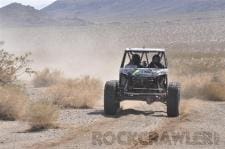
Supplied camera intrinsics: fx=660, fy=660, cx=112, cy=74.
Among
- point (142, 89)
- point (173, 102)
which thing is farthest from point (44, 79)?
point (173, 102)

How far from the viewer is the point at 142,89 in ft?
69.5

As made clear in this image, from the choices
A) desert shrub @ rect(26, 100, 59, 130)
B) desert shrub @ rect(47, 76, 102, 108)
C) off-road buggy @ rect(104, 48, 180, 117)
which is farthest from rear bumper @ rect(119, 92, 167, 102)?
desert shrub @ rect(26, 100, 59, 130)

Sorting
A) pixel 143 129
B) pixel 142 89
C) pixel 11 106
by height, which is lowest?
pixel 143 129

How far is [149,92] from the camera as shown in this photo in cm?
2111

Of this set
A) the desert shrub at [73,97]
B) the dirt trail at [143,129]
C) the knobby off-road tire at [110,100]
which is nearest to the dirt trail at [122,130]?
the dirt trail at [143,129]

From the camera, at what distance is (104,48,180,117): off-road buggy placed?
2066 cm

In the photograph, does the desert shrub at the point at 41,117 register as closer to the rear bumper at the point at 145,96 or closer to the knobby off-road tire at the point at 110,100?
the knobby off-road tire at the point at 110,100

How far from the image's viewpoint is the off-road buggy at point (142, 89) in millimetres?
20656

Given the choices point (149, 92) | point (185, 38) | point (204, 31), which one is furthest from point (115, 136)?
point (204, 31)

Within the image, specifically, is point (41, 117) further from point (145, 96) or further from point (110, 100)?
point (145, 96)

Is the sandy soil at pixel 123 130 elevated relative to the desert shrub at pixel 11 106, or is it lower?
lower

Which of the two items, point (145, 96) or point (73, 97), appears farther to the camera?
point (73, 97)

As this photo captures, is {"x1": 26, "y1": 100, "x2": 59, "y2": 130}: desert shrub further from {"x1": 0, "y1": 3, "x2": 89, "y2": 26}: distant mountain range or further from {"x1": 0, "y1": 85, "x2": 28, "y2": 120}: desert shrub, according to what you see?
{"x1": 0, "y1": 3, "x2": 89, "y2": 26}: distant mountain range

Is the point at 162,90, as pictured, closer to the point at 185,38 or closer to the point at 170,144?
the point at 170,144
